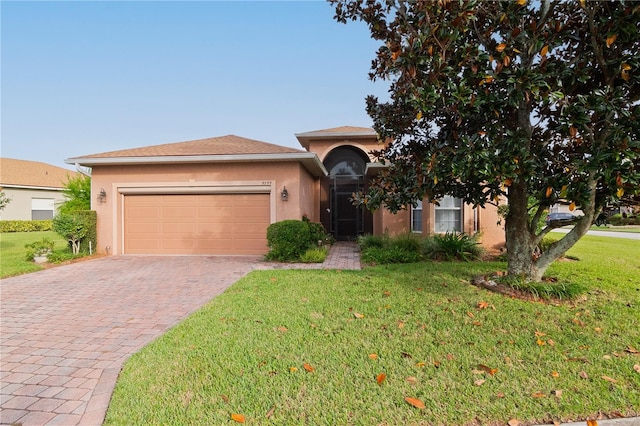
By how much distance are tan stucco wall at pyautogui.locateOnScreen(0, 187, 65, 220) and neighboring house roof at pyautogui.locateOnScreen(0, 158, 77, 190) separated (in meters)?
0.49

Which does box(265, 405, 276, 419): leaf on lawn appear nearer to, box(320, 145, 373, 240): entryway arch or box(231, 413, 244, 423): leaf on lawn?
box(231, 413, 244, 423): leaf on lawn

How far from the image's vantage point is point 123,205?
11398 mm

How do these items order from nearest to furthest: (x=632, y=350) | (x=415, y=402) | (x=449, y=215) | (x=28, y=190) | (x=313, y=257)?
(x=415, y=402) < (x=632, y=350) < (x=313, y=257) < (x=449, y=215) < (x=28, y=190)

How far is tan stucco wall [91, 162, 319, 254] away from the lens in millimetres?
10828

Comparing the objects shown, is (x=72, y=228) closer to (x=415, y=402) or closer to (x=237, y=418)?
(x=237, y=418)

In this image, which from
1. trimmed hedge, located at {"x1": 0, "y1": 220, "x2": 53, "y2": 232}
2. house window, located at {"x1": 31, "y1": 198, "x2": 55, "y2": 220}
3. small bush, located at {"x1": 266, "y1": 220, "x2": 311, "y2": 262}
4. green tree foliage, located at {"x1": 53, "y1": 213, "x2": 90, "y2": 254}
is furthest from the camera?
house window, located at {"x1": 31, "y1": 198, "x2": 55, "y2": 220}

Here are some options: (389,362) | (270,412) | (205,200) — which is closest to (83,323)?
(270,412)

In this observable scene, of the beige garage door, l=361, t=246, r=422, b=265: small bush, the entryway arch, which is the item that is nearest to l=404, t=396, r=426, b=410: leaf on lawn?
l=361, t=246, r=422, b=265: small bush

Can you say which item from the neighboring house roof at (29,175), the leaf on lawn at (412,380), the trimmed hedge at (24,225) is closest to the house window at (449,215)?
the leaf on lawn at (412,380)

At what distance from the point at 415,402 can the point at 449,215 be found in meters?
10.4

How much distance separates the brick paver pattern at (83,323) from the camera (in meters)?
2.73

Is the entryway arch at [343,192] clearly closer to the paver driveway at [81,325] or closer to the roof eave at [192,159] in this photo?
the roof eave at [192,159]

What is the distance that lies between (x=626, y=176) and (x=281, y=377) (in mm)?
4631

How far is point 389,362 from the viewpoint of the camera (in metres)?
3.16
